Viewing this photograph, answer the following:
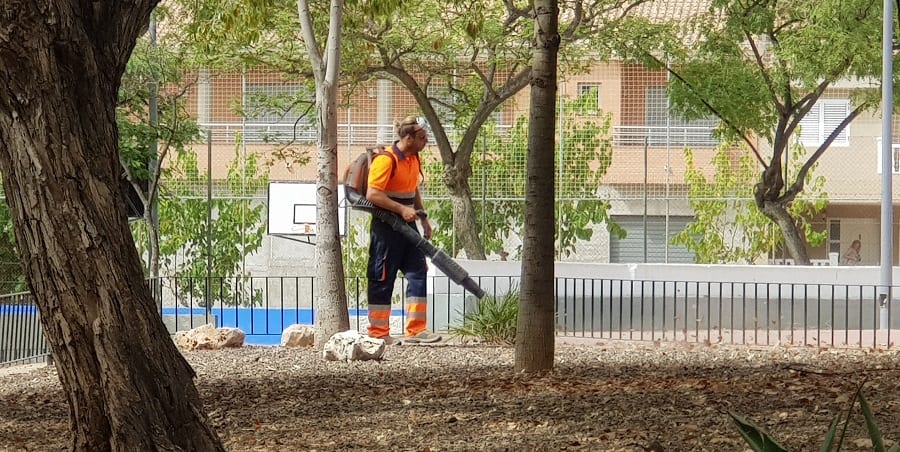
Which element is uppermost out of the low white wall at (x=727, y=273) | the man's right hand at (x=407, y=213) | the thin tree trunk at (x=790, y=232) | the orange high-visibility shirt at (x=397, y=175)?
the orange high-visibility shirt at (x=397, y=175)

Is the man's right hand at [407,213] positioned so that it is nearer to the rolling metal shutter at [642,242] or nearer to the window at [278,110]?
the window at [278,110]

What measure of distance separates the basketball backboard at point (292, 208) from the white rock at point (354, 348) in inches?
396

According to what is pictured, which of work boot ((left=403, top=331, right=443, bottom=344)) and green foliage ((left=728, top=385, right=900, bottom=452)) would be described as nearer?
green foliage ((left=728, top=385, right=900, bottom=452))

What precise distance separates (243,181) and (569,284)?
8360 millimetres

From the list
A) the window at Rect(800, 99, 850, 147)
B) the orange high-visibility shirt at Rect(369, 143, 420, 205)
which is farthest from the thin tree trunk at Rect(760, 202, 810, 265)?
the orange high-visibility shirt at Rect(369, 143, 420, 205)

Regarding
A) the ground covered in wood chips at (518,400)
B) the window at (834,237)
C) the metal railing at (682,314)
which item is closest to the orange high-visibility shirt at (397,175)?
the metal railing at (682,314)

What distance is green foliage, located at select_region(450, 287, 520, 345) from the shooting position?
43.0ft

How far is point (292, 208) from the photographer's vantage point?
21.4m

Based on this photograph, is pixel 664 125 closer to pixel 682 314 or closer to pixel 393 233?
pixel 682 314

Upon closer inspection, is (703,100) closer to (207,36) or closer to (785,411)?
(207,36)

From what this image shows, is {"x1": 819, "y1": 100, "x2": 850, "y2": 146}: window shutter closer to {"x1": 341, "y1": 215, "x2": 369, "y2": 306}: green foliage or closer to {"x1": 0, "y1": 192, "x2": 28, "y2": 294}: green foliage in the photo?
{"x1": 341, "y1": 215, "x2": 369, "y2": 306}: green foliage

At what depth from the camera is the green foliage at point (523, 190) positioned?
75.9ft

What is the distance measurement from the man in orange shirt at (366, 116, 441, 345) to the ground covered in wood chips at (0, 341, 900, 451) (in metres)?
1.29

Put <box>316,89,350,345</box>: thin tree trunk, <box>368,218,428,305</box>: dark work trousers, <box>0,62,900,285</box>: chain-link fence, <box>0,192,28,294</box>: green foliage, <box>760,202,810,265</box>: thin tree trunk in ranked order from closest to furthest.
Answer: <box>316,89,350,345</box>: thin tree trunk → <box>368,218,428,305</box>: dark work trousers → <box>0,192,28,294</box>: green foliage → <box>760,202,810,265</box>: thin tree trunk → <box>0,62,900,285</box>: chain-link fence
